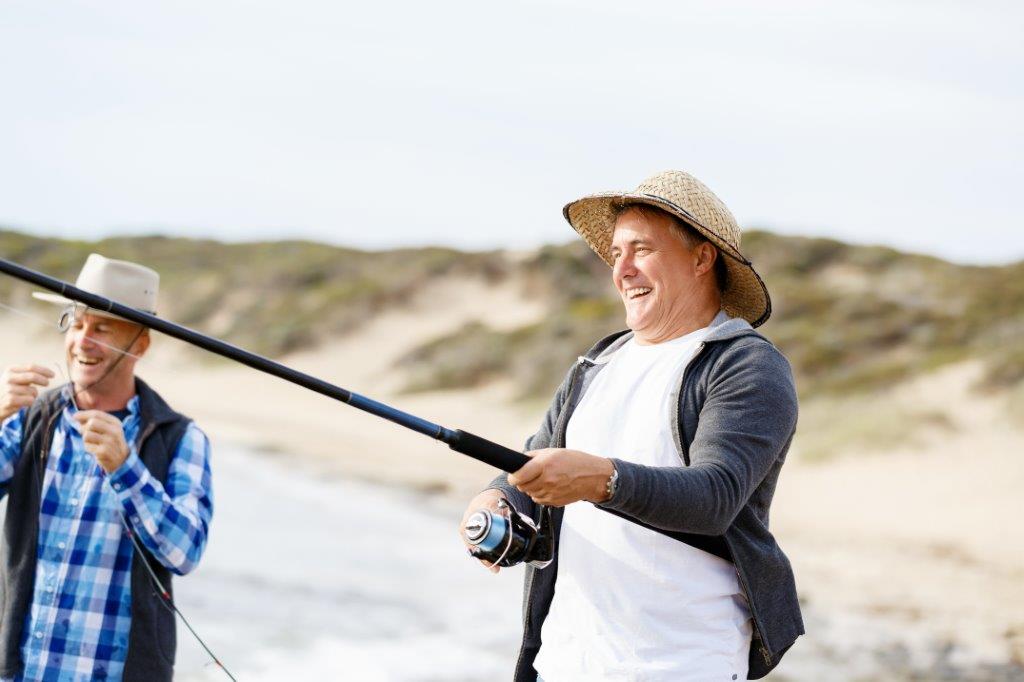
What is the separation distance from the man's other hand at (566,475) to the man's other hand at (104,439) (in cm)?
96

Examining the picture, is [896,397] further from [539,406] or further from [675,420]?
[675,420]

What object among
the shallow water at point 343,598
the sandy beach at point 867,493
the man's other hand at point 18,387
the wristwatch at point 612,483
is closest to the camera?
the wristwatch at point 612,483

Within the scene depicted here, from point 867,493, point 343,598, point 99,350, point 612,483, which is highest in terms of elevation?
point 867,493

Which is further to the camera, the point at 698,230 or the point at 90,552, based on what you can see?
the point at 90,552

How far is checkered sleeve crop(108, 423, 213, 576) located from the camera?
9.01 feet

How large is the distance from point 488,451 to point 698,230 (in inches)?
23.8

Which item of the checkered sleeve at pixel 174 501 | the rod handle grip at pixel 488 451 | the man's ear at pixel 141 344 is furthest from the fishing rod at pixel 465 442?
the man's ear at pixel 141 344

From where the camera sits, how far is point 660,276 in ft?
8.23

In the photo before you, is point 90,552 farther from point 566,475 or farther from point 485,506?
point 566,475

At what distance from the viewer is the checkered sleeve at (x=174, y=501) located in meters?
2.75

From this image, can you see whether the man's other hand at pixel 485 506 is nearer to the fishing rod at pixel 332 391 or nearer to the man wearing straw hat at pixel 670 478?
the man wearing straw hat at pixel 670 478

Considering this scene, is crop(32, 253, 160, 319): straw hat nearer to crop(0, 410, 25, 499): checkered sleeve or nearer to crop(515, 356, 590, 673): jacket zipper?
crop(0, 410, 25, 499): checkered sleeve

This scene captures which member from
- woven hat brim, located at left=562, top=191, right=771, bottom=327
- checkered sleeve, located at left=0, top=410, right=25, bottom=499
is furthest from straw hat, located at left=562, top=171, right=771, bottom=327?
checkered sleeve, located at left=0, top=410, right=25, bottom=499

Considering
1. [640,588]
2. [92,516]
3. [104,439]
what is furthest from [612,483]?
[92,516]
